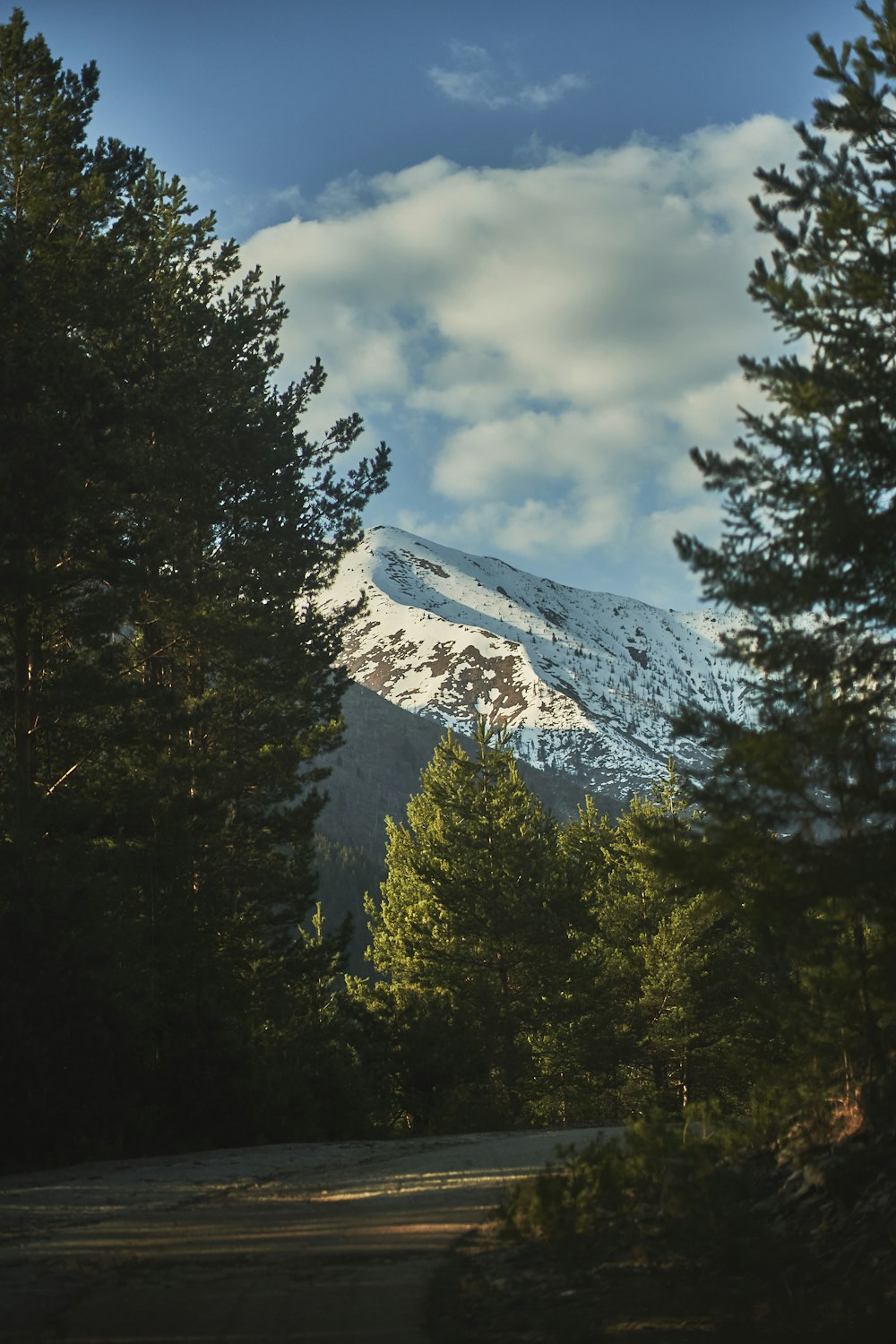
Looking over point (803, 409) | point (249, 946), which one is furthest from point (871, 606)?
point (249, 946)

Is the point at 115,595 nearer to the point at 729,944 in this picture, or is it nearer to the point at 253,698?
the point at 253,698

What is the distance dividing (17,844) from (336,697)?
12.7 m

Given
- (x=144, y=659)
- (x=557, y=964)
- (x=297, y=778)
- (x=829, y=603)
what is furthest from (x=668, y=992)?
(x=829, y=603)

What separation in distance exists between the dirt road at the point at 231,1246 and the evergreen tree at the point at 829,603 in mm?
3087

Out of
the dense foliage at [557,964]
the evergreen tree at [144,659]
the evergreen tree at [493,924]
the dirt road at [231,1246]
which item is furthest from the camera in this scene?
the dense foliage at [557,964]

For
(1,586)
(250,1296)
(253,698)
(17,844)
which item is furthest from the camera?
(253,698)

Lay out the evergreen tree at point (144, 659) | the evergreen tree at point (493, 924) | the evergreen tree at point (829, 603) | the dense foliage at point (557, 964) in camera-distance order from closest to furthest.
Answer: the evergreen tree at point (829, 603)
the evergreen tree at point (144, 659)
the evergreen tree at point (493, 924)
the dense foliage at point (557, 964)

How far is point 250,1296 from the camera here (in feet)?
18.1

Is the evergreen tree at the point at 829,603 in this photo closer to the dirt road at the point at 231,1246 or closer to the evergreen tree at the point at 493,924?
the dirt road at the point at 231,1246

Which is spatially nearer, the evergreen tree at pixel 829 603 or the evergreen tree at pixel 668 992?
the evergreen tree at pixel 829 603

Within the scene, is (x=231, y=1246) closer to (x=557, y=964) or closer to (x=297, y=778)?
(x=297, y=778)

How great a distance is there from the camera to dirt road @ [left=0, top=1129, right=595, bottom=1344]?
16.8ft

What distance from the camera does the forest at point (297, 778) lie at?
8352 mm

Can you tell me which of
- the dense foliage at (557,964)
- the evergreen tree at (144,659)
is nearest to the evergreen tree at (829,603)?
the evergreen tree at (144,659)
